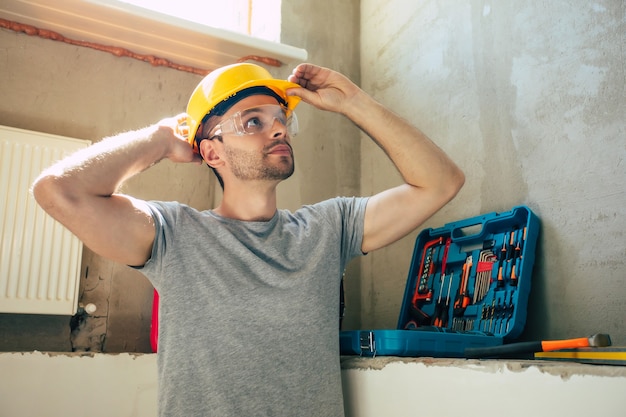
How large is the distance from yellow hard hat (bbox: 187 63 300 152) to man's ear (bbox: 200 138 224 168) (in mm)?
31

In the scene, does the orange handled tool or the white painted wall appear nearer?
the white painted wall

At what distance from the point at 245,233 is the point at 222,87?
45cm

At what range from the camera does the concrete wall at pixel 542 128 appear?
153 centimetres

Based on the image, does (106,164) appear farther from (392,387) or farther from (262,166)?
(392,387)

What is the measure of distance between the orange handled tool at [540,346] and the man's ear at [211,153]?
882 millimetres

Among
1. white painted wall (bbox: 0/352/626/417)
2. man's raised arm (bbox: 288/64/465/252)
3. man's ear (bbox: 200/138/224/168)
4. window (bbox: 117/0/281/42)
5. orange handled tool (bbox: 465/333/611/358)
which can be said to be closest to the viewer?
white painted wall (bbox: 0/352/626/417)

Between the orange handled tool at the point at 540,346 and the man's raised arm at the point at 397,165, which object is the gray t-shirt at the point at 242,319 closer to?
the man's raised arm at the point at 397,165

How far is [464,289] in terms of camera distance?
6.04ft

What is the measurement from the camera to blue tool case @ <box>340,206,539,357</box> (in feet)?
4.57

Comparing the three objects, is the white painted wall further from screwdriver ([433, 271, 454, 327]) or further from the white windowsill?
the white windowsill

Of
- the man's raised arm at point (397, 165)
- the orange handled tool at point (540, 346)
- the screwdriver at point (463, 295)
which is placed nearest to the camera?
the orange handled tool at point (540, 346)

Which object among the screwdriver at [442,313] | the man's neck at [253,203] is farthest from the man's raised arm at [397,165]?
the screwdriver at [442,313]

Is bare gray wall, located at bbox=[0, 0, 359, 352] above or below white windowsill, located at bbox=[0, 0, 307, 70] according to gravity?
below

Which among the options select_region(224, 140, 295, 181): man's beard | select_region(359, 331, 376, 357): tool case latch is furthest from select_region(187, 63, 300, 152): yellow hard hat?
select_region(359, 331, 376, 357): tool case latch
